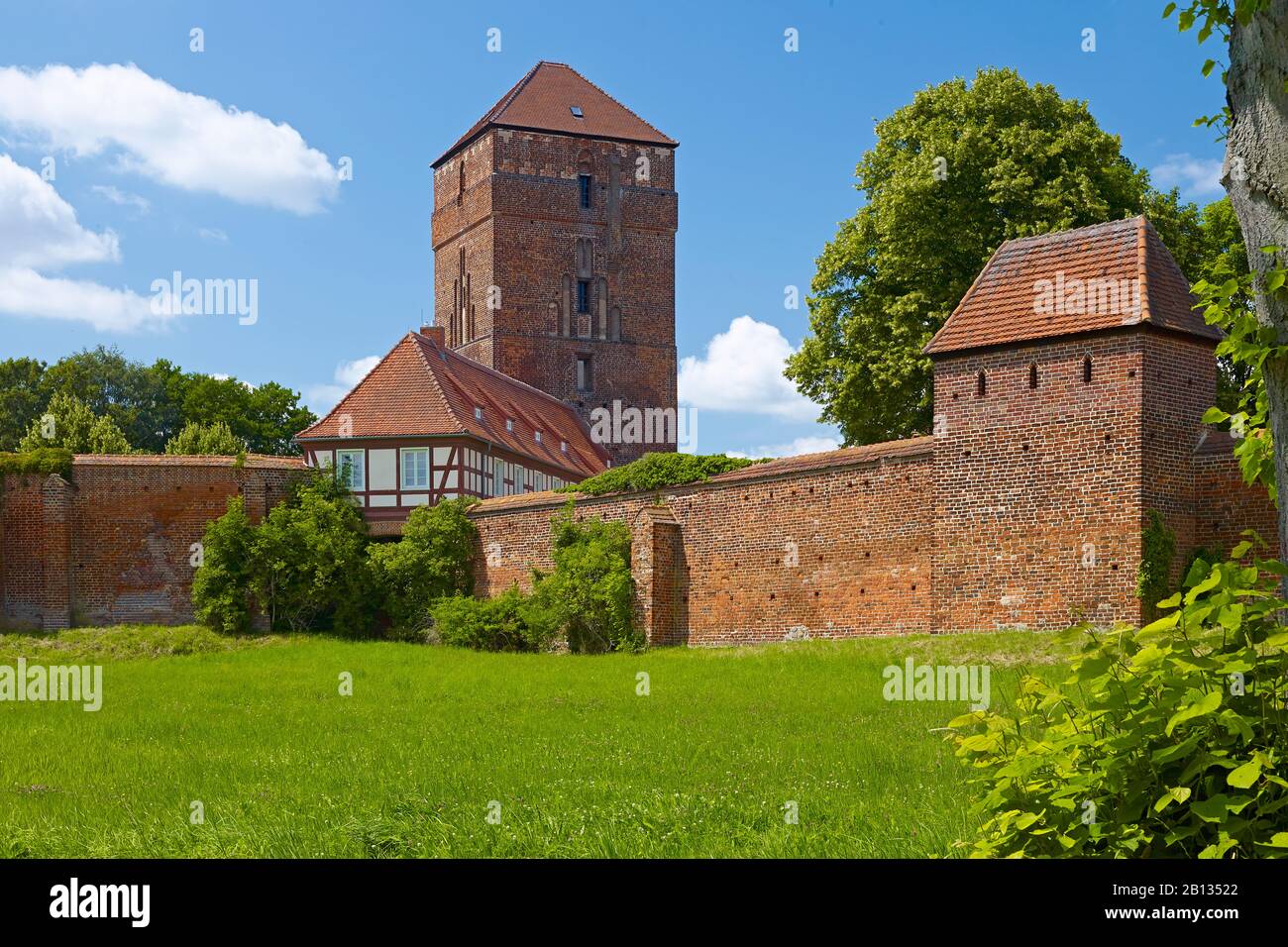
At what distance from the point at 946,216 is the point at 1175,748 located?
83.6 feet

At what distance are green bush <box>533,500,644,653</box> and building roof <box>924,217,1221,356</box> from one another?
7686 millimetres

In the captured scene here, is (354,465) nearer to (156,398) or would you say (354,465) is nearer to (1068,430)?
(1068,430)

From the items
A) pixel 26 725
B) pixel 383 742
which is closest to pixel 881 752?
pixel 383 742

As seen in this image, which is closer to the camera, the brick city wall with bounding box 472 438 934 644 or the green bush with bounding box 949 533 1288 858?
the green bush with bounding box 949 533 1288 858

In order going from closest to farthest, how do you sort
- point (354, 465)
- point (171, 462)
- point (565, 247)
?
point (171, 462)
point (354, 465)
point (565, 247)

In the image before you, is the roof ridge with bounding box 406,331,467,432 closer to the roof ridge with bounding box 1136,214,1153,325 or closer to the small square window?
the small square window

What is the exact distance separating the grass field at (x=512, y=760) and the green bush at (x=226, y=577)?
6678 mm

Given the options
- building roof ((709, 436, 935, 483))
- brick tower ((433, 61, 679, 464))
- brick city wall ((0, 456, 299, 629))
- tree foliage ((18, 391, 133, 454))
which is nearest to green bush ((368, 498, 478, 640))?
brick city wall ((0, 456, 299, 629))

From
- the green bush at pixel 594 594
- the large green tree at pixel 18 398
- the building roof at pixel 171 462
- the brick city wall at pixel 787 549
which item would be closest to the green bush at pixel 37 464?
the building roof at pixel 171 462

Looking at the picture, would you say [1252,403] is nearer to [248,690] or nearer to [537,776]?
[537,776]

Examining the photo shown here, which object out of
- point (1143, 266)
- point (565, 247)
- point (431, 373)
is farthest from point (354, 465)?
point (565, 247)

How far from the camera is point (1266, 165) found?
14.6 feet

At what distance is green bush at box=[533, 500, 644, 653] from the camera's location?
2541cm
